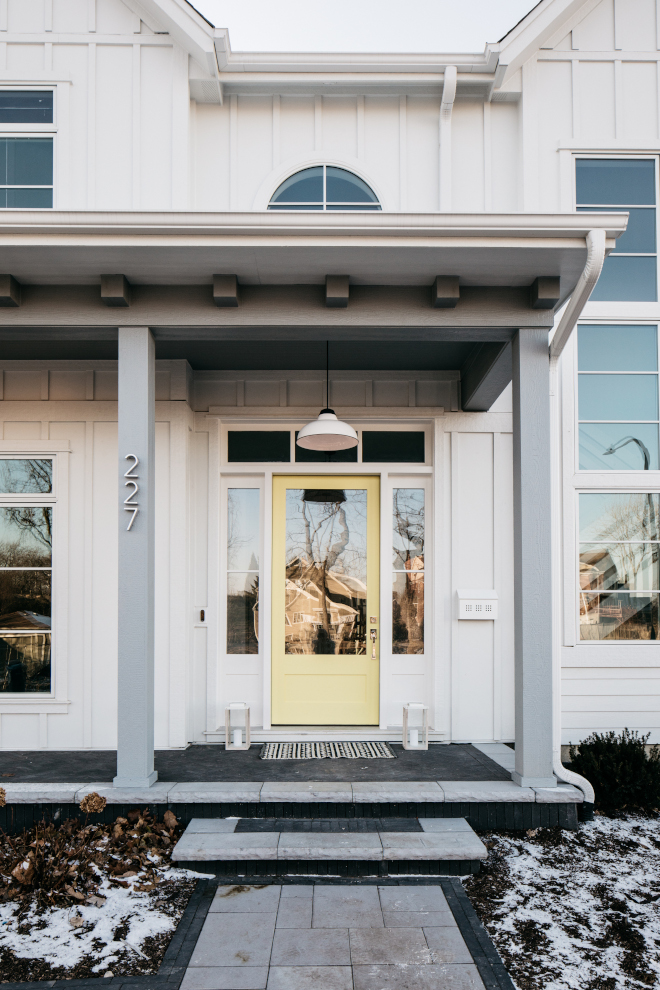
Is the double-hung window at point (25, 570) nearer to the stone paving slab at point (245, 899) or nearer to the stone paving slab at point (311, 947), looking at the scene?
the stone paving slab at point (245, 899)

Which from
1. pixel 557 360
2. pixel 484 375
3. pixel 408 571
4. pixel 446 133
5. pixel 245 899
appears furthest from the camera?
pixel 408 571

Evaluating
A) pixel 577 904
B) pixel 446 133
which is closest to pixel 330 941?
pixel 577 904

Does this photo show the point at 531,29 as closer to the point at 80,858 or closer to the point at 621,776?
the point at 621,776

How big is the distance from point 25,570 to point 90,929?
2.96 meters

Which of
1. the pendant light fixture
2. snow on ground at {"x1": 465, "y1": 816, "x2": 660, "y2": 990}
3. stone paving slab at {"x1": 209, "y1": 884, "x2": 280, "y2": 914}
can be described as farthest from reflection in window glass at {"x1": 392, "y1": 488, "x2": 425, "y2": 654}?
stone paving slab at {"x1": 209, "y1": 884, "x2": 280, "y2": 914}

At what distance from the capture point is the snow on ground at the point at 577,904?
288cm

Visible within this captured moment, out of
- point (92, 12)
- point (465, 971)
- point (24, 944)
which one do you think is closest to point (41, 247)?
point (92, 12)

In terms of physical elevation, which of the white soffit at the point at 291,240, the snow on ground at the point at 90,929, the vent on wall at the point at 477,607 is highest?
the white soffit at the point at 291,240

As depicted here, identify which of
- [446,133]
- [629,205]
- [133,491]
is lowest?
[133,491]

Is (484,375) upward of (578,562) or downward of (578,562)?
upward

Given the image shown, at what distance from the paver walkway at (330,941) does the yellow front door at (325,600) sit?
6.91ft

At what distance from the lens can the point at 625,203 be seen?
5.61 metres

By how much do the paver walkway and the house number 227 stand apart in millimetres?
2136

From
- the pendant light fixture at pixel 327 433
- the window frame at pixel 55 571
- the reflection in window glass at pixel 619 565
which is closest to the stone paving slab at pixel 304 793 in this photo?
the window frame at pixel 55 571
